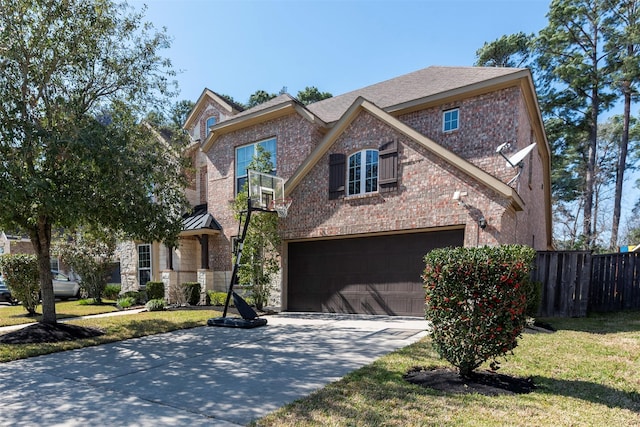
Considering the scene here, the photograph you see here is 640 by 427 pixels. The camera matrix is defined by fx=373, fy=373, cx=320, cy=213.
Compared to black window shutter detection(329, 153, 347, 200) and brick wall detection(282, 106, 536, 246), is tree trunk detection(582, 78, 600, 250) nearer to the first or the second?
brick wall detection(282, 106, 536, 246)

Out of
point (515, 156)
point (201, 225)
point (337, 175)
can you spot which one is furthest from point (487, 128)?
point (201, 225)

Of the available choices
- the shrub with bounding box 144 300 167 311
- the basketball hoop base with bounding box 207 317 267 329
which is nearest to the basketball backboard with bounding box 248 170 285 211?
the basketball hoop base with bounding box 207 317 267 329

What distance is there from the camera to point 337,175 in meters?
11.4

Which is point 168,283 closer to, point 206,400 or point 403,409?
point 206,400

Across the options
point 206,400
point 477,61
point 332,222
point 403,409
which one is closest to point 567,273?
point 332,222

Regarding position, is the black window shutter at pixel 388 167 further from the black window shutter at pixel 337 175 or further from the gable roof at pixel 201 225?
the gable roof at pixel 201 225

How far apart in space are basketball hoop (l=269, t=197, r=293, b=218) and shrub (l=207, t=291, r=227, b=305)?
399cm

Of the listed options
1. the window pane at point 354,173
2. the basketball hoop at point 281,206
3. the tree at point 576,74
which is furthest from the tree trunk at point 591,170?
the basketball hoop at point 281,206

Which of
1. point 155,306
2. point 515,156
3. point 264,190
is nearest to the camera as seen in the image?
point 515,156

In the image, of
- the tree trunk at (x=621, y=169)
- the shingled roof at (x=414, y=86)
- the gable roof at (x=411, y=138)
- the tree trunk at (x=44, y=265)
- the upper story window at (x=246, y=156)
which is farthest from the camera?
the tree trunk at (x=621, y=169)

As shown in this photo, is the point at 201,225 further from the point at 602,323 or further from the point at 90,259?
the point at 602,323

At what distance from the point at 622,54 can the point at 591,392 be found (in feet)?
85.8

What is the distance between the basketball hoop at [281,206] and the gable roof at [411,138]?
0.32 metres

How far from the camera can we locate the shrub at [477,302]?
421 centimetres
